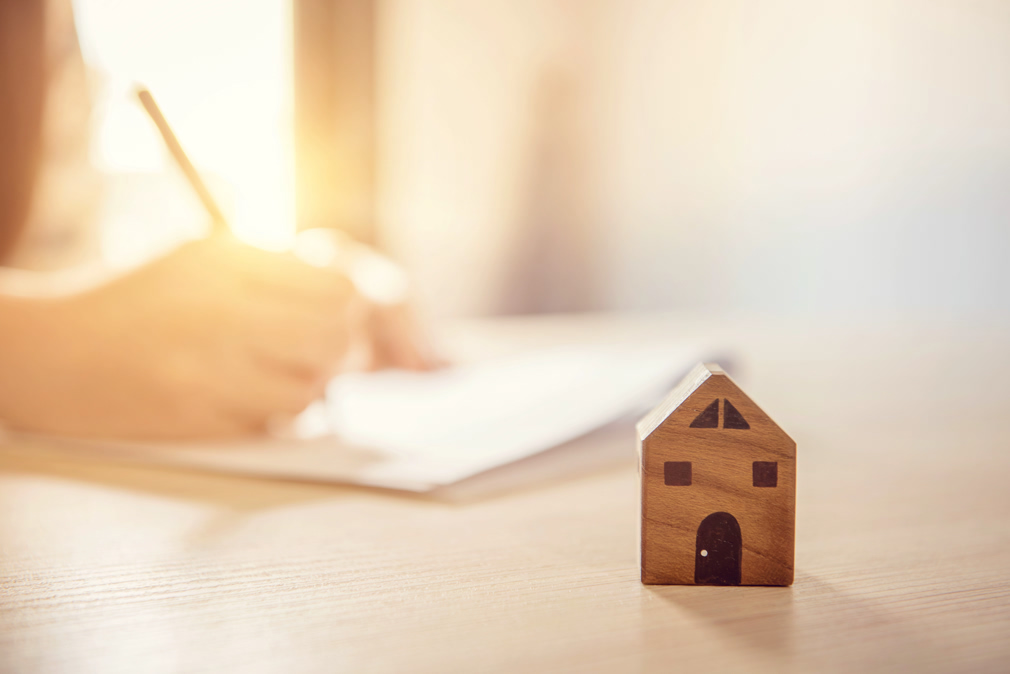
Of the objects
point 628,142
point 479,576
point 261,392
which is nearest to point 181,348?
point 261,392

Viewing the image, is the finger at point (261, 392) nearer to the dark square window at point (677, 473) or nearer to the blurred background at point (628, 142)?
the dark square window at point (677, 473)

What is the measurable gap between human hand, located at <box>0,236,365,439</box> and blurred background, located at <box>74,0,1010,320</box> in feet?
4.15

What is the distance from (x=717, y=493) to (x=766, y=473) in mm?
16

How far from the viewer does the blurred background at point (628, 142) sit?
6.32 ft

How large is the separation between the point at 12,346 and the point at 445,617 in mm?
362

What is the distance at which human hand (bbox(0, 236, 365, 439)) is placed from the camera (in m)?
0.42

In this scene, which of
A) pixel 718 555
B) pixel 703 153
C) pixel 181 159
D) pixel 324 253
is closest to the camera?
pixel 718 555

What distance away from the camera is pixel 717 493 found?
9.0 inches

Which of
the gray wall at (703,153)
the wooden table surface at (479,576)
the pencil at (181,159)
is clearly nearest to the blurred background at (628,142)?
the gray wall at (703,153)

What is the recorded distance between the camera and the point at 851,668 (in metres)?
0.17

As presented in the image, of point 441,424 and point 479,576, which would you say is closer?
point 479,576

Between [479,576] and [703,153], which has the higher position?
[703,153]

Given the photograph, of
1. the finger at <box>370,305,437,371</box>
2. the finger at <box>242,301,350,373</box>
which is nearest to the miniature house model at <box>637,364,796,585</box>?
the finger at <box>242,301,350,373</box>

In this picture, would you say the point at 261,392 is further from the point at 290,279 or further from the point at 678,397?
the point at 678,397
